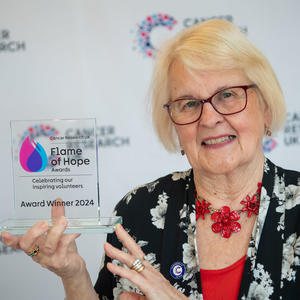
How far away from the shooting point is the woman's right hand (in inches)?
41.3

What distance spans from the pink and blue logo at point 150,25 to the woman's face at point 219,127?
3.53ft

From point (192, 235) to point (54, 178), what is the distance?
0.46 meters

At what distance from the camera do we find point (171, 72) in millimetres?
1309

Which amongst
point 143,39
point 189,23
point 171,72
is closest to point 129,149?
point 143,39

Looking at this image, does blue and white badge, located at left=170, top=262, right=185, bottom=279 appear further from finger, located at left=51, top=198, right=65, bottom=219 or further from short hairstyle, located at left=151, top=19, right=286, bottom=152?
short hairstyle, located at left=151, top=19, right=286, bottom=152

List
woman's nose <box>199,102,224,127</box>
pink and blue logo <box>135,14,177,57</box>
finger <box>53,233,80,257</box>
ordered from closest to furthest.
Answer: finger <box>53,233,80,257</box> < woman's nose <box>199,102,224,127</box> < pink and blue logo <box>135,14,177,57</box>

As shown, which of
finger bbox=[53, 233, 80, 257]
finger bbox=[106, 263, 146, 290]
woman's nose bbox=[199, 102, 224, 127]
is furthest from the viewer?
woman's nose bbox=[199, 102, 224, 127]

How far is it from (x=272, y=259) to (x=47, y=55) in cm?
171

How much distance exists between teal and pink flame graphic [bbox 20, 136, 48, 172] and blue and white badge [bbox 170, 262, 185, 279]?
0.49m

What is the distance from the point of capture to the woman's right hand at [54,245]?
1050mm

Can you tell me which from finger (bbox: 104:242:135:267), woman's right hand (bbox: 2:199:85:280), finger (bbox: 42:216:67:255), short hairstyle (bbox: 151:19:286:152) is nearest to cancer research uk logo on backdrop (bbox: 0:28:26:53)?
short hairstyle (bbox: 151:19:286:152)

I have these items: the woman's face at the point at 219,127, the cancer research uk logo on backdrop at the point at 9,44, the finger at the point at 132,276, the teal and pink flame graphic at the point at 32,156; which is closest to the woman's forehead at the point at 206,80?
the woman's face at the point at 219,127

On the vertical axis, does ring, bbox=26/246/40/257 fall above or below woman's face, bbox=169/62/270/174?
below

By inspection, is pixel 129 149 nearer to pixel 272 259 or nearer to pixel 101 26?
pixel 101 26
